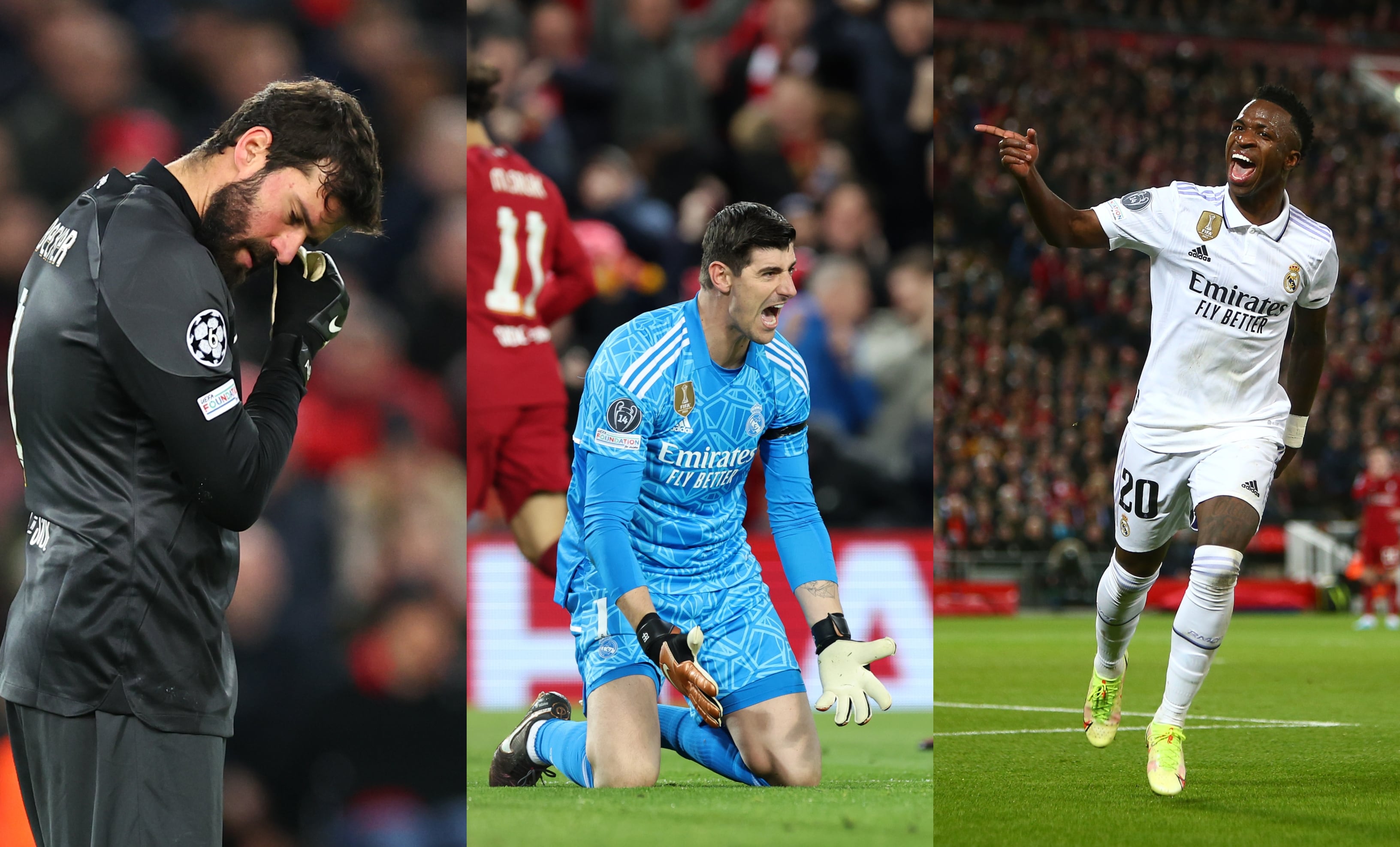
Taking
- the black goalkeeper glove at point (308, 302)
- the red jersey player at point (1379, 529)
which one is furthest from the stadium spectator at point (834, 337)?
the red jersey player at point (1379, 529)

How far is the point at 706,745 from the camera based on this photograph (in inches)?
168

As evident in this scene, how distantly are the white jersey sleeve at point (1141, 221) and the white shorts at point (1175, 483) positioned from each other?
0.66 metres

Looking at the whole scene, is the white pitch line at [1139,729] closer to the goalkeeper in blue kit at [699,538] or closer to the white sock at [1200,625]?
the white sock at [1200,625]

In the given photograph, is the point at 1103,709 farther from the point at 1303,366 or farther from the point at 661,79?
the point at 661,79

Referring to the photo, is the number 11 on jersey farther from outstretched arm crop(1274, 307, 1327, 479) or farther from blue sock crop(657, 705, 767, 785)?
outstretched arm crop(1274, 307, 1327, 479)

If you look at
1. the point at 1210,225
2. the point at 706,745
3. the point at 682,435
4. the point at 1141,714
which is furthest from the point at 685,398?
the point at 1141,714

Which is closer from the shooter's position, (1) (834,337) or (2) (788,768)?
(2) (788,768)

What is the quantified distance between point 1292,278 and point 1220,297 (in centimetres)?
23

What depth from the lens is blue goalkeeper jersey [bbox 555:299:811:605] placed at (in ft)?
12.9

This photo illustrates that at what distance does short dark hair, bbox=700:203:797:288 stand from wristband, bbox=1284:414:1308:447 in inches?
90.1

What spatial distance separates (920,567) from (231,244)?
16.6 feet

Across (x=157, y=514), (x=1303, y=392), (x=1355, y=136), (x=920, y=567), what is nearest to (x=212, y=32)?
(x=157, y=514)

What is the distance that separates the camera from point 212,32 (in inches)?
147

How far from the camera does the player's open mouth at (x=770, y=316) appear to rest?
3.85 metres
